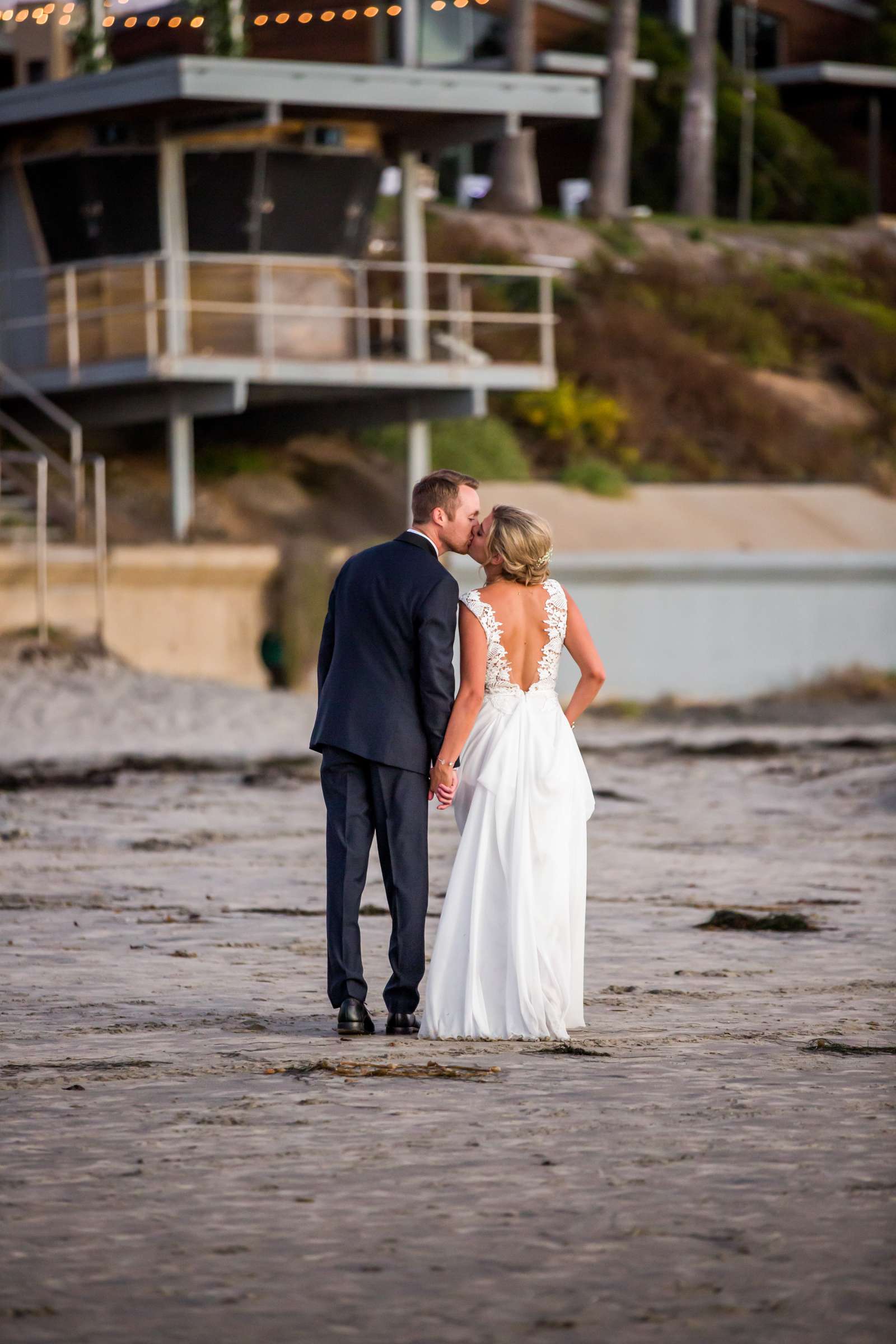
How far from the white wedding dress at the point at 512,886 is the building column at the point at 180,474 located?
20.1m

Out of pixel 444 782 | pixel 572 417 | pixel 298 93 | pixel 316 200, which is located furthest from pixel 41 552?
pixel 444 782

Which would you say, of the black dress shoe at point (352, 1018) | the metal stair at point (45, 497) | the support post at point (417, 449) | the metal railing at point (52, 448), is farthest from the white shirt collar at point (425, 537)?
the support post at point (417, 449)

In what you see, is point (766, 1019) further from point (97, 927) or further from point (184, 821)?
point (184, 821)

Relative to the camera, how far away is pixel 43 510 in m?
23.9

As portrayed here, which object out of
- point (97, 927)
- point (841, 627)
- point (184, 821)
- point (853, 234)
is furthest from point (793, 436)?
point (97, 927)

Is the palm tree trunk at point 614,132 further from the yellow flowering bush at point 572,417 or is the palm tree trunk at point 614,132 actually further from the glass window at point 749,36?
the yellow flowering bush at point 572,417

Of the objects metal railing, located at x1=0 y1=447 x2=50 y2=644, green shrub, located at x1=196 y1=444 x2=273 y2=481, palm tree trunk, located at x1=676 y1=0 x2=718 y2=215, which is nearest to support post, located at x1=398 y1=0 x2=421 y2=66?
green shrub, located at x1=196 y1=444 x2=273 y2=481

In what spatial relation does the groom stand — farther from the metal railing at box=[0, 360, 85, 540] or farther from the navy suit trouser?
the metal railing at box=[0, 360, 85, 540]

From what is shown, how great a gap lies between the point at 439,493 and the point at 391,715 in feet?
2.50

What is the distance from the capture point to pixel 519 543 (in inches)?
294

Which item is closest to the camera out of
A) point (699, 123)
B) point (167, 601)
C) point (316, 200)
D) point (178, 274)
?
point (167, 601)

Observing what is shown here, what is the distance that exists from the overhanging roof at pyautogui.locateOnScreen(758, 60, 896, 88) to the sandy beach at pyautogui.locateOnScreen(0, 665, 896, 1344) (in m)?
41.0

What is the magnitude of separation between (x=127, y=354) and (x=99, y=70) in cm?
385

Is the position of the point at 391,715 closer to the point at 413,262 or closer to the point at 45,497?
the point at 45,497
